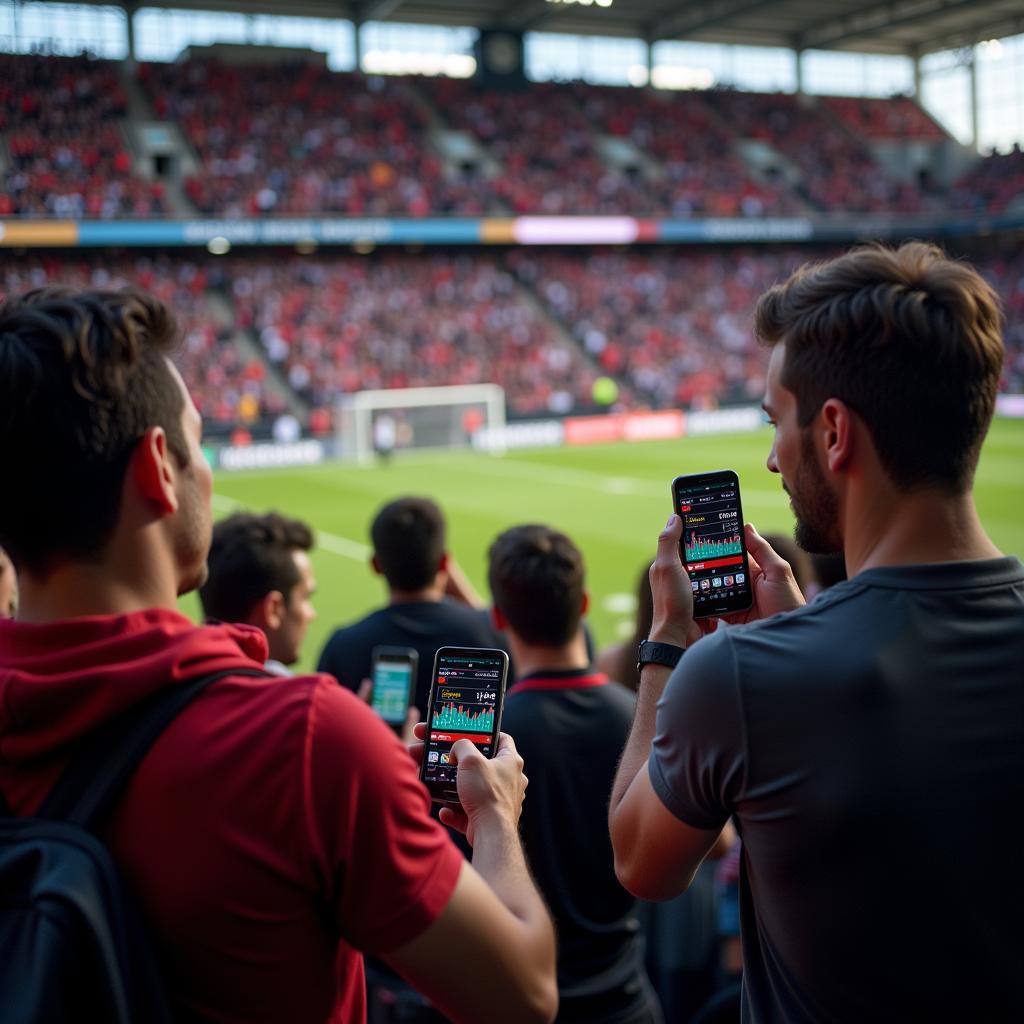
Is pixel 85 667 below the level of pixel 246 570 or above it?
above

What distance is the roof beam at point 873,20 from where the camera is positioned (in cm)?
4809

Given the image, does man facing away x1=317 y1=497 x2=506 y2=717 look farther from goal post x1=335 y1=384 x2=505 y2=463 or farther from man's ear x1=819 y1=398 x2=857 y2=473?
goal post x1=335 y1=384 x2=505 y2=463

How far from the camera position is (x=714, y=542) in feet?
8.39

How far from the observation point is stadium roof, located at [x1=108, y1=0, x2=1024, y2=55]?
1738 inches

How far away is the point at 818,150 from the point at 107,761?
55057 millimetres

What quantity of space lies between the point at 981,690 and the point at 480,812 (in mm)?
832

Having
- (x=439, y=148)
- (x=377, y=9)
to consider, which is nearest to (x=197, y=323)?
(x=439, y=148)

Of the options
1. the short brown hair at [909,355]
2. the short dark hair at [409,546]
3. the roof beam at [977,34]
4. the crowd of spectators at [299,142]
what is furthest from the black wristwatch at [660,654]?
the roof beam at [977,34]

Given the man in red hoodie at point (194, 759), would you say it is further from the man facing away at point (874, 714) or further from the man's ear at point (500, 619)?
the man's ear at point (500, 619)

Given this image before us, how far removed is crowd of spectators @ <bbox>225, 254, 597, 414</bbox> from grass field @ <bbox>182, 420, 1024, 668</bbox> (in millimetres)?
5956

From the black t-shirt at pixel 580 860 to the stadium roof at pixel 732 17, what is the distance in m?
42.7

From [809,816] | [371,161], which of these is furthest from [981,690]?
[371,161]

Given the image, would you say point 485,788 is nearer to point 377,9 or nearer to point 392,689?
point 392,689

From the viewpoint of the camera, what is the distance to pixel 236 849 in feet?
5.25
